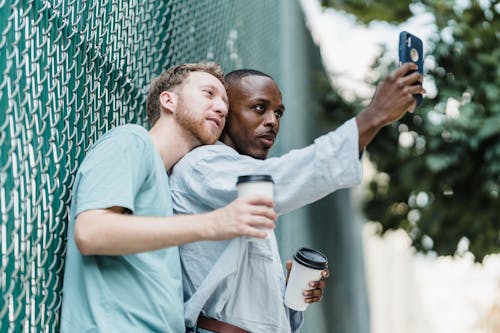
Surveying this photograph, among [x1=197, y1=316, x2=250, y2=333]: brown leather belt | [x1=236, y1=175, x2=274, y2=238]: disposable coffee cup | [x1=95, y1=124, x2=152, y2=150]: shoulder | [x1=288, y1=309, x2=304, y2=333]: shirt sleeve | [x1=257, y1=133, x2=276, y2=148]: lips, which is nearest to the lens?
[x1=236, y1=175, x2=274, y2=238]: disposable coffee cup

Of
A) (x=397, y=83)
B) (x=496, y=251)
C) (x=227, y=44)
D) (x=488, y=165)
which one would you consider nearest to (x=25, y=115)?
(x=397, y=83)

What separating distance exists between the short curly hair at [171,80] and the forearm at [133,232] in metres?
0.76

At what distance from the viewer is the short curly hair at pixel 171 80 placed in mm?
2566

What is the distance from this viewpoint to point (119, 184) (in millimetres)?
1954

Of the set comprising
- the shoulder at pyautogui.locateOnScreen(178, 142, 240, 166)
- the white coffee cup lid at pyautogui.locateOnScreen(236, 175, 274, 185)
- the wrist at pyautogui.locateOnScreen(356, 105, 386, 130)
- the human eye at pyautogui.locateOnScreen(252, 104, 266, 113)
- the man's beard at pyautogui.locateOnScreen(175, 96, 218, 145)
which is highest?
the human eye at pyautogui.locateOnScreen(252, 104, 266, 113)

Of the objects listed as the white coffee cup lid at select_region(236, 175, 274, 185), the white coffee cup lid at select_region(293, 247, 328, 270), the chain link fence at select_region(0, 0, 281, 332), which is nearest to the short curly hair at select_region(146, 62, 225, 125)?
the chain link fence at select_region(0, 0, 281, 332)

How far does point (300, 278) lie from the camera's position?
2.42 m

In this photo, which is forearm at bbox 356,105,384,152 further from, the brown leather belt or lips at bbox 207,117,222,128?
the brown leather belt

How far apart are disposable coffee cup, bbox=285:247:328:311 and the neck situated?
0.46 meters

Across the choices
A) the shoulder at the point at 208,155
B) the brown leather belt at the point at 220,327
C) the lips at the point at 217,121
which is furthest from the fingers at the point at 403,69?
the brown leather belt at the point at 220,327

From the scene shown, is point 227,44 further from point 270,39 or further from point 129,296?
point 129,296

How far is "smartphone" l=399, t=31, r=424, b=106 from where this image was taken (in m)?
2.20

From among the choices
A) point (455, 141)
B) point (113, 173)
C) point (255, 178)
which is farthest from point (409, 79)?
point (455, 141)

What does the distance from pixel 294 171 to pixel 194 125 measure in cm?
44
